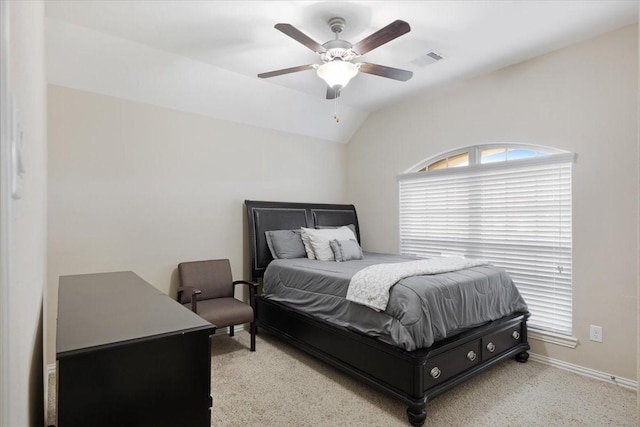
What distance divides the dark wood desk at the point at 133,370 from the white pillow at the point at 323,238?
2.73m

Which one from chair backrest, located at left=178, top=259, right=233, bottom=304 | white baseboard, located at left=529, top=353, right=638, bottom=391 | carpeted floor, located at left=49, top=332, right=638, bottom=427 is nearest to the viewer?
carpeted floor, located at left=49, top=332, right=638, bottom=427

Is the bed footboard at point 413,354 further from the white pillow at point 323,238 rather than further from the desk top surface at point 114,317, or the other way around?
the desk top surface at point 114,317

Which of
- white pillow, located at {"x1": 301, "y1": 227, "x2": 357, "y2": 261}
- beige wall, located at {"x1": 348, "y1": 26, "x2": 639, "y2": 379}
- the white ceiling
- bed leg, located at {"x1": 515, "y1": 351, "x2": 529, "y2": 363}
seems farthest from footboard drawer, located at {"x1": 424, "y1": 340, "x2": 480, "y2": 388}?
the white ceiling

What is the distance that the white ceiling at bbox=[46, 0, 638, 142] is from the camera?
2.56 meters

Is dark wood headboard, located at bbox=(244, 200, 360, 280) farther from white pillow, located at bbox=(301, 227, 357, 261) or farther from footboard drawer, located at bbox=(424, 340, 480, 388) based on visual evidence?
footboard drawer, located at bbox=(424, 340, 480, 388)

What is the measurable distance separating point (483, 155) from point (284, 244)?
2.44m

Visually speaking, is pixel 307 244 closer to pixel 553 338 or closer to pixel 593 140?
pixel 553 338

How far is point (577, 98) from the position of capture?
309cm

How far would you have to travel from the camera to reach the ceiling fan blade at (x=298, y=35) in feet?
7.13

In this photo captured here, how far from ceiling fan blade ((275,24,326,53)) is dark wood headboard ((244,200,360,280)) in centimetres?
216

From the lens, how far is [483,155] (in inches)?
150

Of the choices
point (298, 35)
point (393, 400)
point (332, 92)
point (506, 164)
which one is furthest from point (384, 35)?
point (393, 400)

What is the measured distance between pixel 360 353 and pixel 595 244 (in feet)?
7.27

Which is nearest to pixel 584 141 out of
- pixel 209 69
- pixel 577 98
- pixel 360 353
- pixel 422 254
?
pixel 577 98
